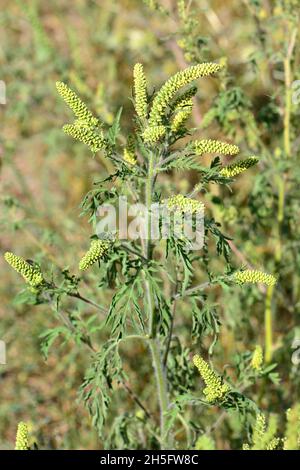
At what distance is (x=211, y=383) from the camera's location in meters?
1.86

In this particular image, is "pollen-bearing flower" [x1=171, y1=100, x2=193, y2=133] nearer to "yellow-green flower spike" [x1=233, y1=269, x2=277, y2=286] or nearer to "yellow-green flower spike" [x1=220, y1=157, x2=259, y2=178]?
"yellow-green flower spike" [x1=220, y1=157, x2=259, y2=178]

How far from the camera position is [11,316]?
12.8 feet

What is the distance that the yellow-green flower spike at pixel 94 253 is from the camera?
5.96 feet

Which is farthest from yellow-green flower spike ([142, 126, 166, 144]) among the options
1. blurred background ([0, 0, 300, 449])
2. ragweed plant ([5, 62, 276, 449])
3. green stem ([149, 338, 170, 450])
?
green stem ([149, 338, 170, 450])

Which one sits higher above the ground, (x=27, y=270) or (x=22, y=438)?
(x=27, y=270)

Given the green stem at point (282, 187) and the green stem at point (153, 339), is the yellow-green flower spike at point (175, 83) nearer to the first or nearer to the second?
the green stem at point (153, 339)

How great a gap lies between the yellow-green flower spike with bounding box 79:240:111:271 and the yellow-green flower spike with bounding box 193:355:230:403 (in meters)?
0.38

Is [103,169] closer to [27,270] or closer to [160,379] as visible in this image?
[160,379]

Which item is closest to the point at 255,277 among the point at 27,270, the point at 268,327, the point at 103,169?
the point at 27,270

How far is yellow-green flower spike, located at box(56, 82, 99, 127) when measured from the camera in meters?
1.76

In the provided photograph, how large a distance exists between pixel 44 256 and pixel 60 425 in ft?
3.32

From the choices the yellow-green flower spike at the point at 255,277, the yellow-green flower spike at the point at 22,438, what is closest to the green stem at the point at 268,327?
the yellow-green flower spike at the point at 255,277

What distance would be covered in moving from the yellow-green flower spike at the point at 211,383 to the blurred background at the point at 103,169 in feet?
1.93

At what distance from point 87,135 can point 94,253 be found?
32cm
